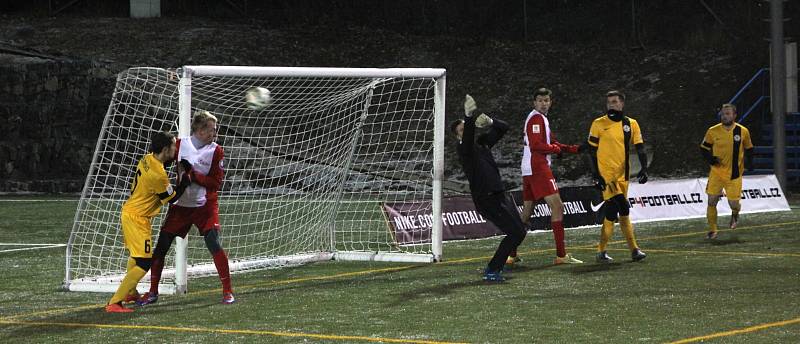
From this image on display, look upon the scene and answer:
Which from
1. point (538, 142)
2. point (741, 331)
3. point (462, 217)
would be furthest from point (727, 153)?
point (741, 331)

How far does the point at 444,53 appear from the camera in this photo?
35438mm

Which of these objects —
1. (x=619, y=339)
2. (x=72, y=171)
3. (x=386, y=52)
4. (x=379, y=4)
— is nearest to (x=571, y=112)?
(x=386, y=52)

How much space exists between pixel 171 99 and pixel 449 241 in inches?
207

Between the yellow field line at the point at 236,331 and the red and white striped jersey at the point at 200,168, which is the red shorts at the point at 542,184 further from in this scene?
the yellow field line at the point at 236,331

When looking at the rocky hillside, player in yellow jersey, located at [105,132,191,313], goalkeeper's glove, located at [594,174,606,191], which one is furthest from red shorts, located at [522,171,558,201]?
the rocky hillside

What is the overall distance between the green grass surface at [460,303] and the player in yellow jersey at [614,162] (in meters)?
0.33

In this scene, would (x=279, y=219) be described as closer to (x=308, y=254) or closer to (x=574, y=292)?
(x=308, y=254)

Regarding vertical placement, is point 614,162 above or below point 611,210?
above

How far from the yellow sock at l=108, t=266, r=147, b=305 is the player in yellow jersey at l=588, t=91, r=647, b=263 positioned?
16.3 ft

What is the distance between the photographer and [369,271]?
12.4m

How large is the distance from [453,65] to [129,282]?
25668 millimetres

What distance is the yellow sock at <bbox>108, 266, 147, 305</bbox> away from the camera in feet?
31.3

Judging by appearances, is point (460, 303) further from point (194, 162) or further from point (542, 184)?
point (542, 184)

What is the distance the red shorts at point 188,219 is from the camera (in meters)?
10.1
